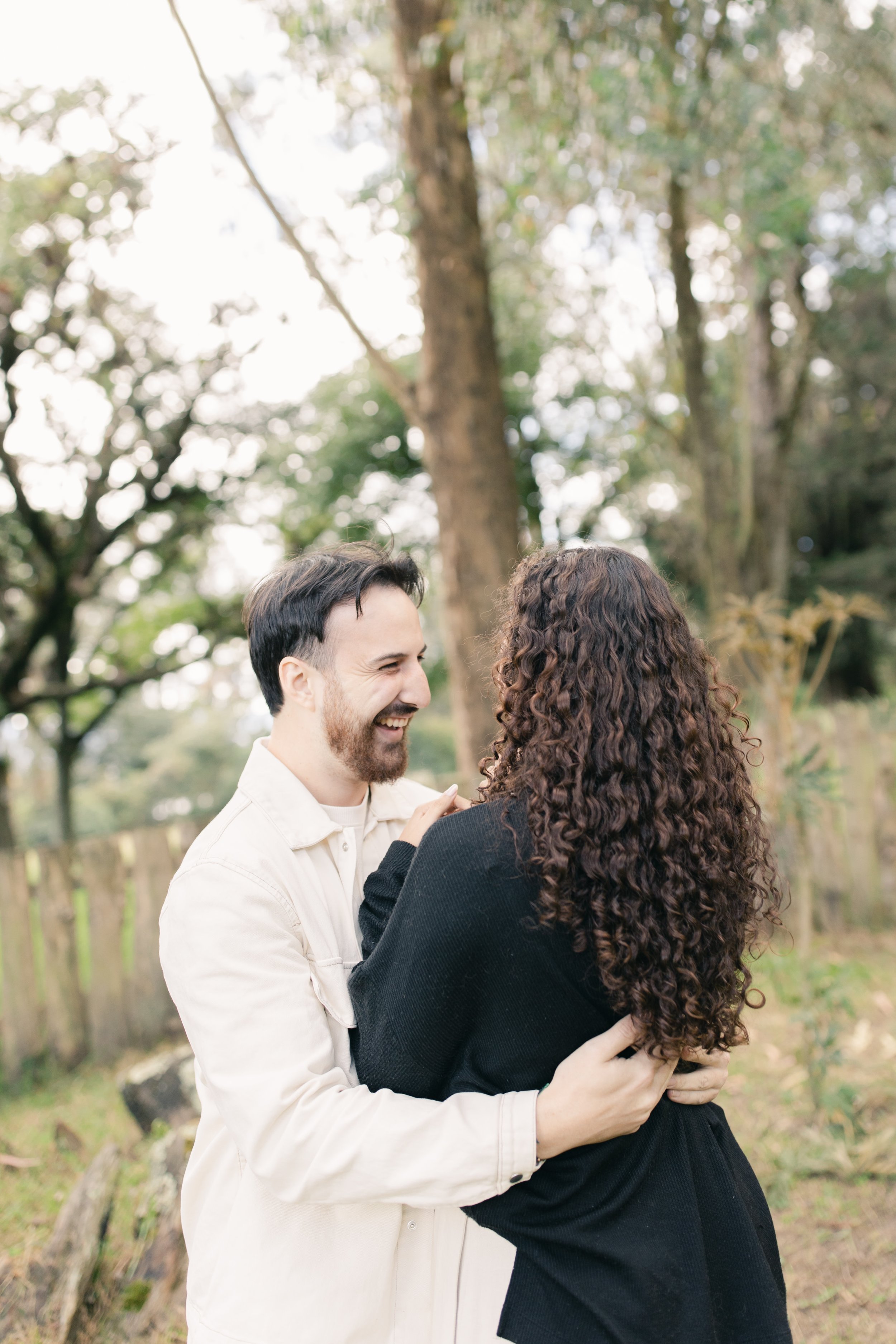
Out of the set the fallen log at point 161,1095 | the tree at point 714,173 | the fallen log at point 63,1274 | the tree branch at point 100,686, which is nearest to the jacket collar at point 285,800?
the fallen log at point 63,1274

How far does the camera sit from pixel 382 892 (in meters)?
1.70

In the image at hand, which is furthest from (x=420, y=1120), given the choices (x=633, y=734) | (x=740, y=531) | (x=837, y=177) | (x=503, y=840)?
(x=837, y=177)

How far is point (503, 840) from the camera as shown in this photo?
1.46 metres

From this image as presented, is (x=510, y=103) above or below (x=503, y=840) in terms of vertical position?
above

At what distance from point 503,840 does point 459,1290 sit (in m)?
0.84

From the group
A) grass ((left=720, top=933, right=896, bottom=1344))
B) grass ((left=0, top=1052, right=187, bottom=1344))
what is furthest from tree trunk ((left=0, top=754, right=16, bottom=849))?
grass ((left=720, top=933, right=896, bottom=1344))

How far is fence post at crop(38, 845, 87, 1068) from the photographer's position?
210 inches

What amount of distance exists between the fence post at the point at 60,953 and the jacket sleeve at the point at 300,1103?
4.14 metres

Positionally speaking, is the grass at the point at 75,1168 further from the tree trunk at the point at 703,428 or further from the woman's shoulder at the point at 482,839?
the tree trunk at the point at 703,428

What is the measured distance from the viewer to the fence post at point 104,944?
214 inches

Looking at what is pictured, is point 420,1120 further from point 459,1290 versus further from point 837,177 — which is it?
point 837,177

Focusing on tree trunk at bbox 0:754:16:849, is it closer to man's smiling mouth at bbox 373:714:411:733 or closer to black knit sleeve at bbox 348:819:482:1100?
man's smiling mouth at bbox 373:714:411:733

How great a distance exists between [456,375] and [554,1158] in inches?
163

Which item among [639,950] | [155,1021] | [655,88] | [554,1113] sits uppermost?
[655,88]
